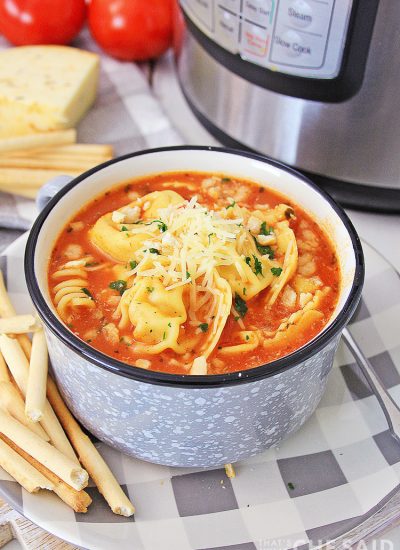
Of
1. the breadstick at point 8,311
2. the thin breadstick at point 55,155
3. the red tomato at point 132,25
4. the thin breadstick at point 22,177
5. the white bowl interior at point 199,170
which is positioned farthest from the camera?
the red tomato at point 132,25

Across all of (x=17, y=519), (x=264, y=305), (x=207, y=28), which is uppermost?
(x=207, y=28)

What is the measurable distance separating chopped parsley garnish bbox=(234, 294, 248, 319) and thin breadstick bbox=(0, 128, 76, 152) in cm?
103

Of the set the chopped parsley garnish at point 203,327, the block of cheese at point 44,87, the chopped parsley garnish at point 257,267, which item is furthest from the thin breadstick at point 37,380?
the block of cheese at point 44,87

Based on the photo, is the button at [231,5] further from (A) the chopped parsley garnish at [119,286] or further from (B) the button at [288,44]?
(A) the chopped parsley garnish at [119,286]

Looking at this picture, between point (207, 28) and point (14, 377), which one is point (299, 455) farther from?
point (207, 28)

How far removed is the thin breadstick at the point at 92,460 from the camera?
4.29 ft

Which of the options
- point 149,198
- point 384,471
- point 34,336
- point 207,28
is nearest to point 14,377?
point 34,336

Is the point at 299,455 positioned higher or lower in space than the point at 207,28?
lower

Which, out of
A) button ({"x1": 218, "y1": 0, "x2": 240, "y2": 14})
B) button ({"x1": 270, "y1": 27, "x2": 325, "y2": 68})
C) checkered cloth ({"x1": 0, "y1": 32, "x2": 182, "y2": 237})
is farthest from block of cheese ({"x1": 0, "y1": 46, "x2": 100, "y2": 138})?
button ({"x1": 270, "y1": 27, "x2": 325, "y2": 68})

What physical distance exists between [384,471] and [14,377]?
77 centimetres

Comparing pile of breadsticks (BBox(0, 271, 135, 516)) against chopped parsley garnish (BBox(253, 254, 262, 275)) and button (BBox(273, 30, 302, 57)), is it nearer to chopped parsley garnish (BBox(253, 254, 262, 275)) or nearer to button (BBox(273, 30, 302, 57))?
chopped parsley garnish (BBox(253, 254, 262, 275))

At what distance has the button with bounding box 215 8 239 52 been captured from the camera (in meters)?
1.84

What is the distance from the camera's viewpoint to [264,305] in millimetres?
1438

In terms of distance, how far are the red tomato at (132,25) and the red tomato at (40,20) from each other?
0.25 ft
